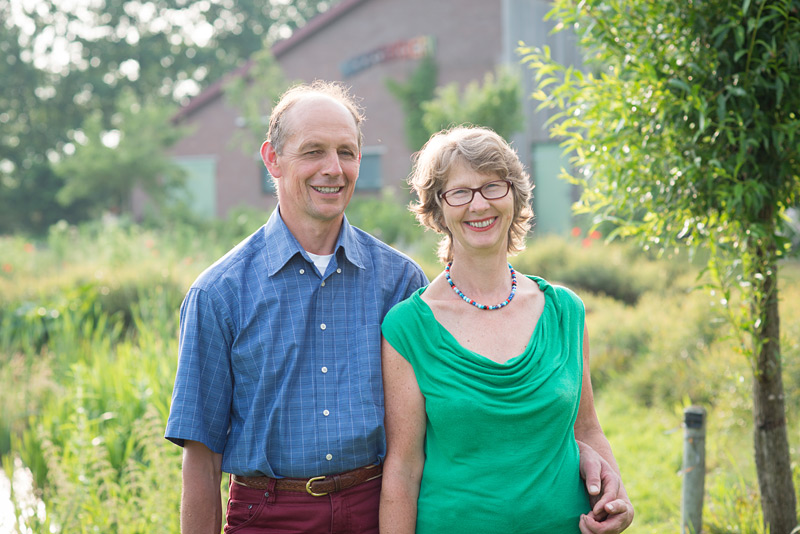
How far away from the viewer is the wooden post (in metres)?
4.12

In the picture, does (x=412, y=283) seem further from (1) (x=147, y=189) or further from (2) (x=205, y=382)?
(1) (x=147, y=189)

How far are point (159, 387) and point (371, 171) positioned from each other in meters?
17.6

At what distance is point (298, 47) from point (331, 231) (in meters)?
21.4

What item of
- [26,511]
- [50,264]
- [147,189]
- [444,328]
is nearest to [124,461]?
[26,511]

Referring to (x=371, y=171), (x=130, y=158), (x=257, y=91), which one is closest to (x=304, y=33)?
(x=257, y=91)

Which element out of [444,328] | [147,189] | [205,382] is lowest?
[205,382]

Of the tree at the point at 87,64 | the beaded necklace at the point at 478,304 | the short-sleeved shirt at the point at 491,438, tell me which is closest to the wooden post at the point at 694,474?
the short-sleeved shirt at the point at 491,438

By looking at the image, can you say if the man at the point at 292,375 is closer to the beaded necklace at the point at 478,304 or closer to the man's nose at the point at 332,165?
the man's nose at the point at 332,165

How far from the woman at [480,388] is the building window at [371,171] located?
1958 centimetres

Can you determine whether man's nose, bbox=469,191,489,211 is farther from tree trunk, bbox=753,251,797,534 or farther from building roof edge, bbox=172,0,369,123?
building roof edge, bbox=172,0,369,123

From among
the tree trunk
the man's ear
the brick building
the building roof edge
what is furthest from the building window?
the man's ear

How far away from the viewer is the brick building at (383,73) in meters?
20.3

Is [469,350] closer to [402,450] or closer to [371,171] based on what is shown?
[402,450]

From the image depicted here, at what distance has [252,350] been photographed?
2.54 m
